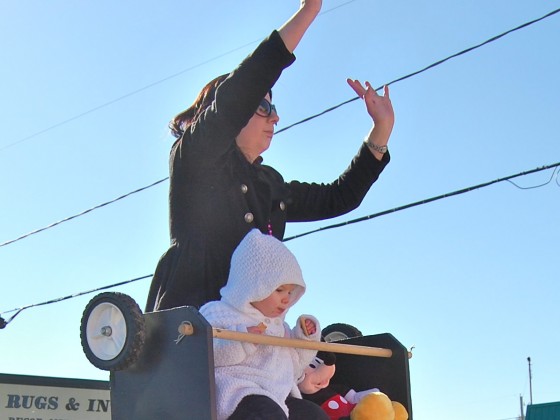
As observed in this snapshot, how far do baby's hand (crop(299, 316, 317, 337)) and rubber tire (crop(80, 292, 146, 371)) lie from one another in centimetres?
62

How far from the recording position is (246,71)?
3.03 m

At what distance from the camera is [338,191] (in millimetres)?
3773

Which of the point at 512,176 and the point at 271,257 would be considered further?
the point at 512,176

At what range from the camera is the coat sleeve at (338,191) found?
3.72 metres

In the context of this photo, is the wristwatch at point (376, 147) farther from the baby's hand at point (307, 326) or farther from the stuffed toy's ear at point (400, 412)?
the stuffed toy's ear at point (400, 412)

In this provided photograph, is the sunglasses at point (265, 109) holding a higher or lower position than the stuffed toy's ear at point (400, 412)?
higher

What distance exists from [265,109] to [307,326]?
74 cm

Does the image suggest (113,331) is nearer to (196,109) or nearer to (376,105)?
(196,109)

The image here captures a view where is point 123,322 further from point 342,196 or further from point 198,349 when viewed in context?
point 342,196

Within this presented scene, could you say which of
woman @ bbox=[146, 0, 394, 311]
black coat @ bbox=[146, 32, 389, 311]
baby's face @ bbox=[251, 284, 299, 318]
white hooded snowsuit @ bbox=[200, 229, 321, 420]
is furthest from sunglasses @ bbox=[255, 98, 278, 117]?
baby's face @ bbox=[251, 284, 299, 318]

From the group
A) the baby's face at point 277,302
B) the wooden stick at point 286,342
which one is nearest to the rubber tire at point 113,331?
the wooden stick at point 286,342

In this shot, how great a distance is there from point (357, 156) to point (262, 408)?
51.4 inches

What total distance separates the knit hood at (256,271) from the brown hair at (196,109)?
0.52 meters

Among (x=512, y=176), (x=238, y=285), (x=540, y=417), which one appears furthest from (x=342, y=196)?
(x=540, y=417)
